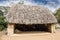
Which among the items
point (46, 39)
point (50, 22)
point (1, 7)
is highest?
point (1, 7)

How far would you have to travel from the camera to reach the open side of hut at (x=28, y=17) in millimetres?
11984

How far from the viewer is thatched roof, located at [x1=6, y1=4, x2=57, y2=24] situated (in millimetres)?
12166

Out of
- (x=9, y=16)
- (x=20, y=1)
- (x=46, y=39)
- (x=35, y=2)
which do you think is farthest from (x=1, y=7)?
(x=46, y=39)

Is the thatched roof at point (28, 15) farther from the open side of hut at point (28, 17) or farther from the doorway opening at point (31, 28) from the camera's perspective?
the doorway opening at point (31, 28)

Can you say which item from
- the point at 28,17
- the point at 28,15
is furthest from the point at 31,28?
the point at 28,17

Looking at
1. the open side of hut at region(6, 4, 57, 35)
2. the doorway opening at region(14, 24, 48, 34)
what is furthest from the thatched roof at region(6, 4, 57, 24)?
the doorway opening at region(14, 24, 48, 34)

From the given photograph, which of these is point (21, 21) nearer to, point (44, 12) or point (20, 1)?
point (44, 12)

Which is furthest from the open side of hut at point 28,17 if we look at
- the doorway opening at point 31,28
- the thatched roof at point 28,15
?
the doorway opening at point 31,28

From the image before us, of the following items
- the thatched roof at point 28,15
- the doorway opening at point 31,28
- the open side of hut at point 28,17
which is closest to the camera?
the open side of hut at point 28,17

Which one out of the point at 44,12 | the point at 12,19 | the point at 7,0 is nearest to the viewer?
the point at 12,19

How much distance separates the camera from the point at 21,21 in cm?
1216

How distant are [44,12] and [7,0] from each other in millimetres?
7107

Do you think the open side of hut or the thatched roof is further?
the thatched roof

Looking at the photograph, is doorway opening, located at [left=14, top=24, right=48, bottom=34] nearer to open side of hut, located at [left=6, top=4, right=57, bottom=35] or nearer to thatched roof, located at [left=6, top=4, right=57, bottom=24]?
open side of hut, located at [left=6, top=4, right=57, bottom=35]
